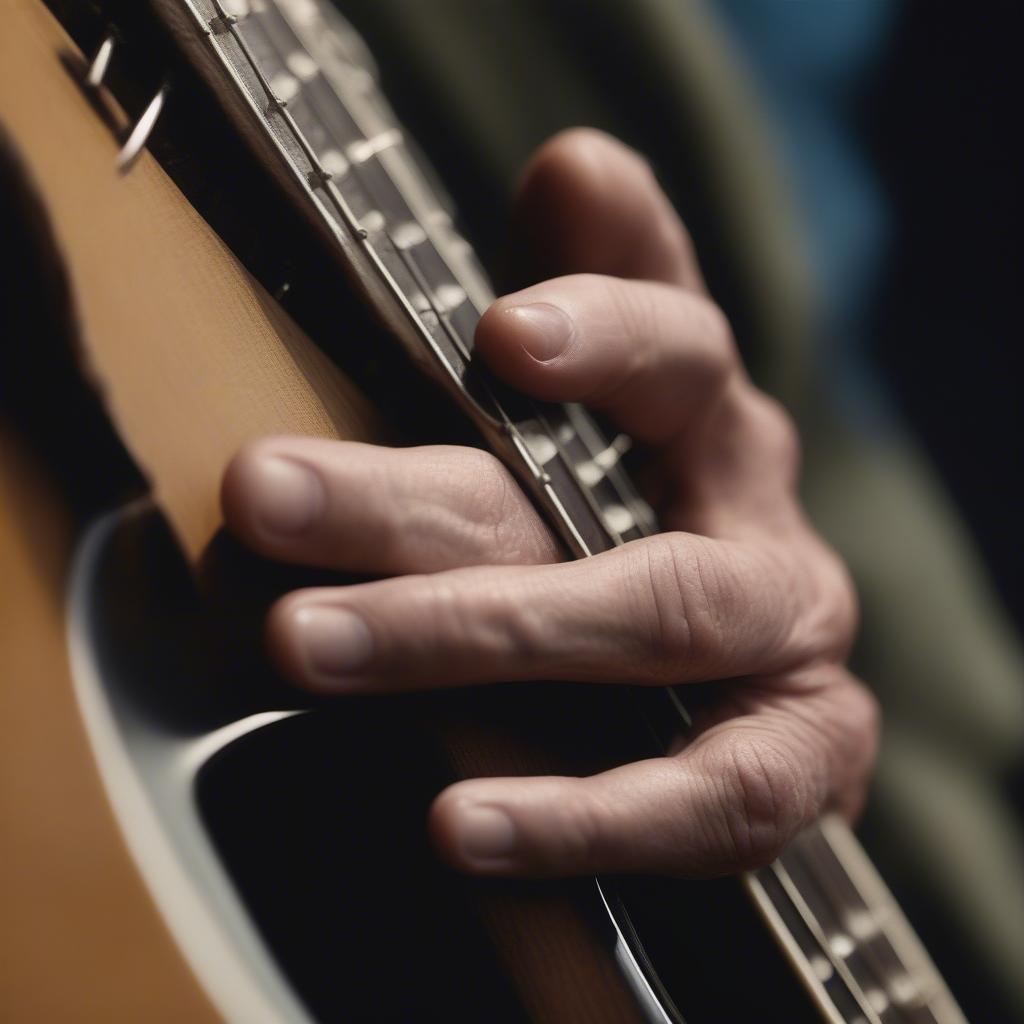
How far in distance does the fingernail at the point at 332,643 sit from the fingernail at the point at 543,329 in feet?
0.39

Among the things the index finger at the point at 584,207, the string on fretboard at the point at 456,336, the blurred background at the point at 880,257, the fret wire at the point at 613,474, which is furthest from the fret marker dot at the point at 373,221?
the blurred background at the point at 880,257

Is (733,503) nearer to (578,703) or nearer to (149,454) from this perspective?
(578,703)

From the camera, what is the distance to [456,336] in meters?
0.31

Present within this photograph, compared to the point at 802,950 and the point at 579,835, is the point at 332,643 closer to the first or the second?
the point at 579,835

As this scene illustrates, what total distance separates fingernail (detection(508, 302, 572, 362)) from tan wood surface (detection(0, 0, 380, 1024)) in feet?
0.30

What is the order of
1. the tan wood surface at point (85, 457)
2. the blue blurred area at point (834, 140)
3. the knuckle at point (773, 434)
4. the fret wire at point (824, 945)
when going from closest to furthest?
the tan wood surface at point (85, 457) → the fret wire at point (824, 945) → the knuckle at point (773, 434) → the blue blurred area at point (834, 140)

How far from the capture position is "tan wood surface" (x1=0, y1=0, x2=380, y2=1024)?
0.75 feet

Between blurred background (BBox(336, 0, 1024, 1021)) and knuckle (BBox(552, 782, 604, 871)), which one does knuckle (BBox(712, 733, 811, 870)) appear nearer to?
knuckle (BBox(552, 782, 604, 871))

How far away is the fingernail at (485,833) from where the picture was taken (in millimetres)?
261

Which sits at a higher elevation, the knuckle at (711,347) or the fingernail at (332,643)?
the fingernail at (332,643)

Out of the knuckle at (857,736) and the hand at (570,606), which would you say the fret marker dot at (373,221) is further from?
the knuckle at (857,736)

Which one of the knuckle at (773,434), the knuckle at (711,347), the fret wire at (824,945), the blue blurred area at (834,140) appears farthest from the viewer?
the blue blurred area at (834,140)

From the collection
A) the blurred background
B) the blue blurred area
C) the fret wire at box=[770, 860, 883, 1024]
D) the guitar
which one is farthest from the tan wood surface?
the blue blurred area

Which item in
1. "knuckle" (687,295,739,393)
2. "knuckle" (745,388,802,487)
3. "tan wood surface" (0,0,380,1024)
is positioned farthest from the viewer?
"knuckle" (745,388,802,487)
